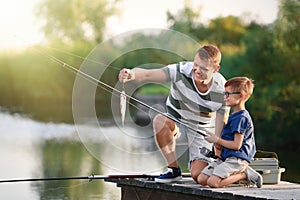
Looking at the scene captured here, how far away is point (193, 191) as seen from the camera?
652 cm

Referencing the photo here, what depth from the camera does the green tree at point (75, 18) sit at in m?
24.6

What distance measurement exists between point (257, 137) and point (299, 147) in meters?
0.88

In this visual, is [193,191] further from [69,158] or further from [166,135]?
[69,158]

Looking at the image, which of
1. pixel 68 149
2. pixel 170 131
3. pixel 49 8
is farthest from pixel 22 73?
pixel 170 131

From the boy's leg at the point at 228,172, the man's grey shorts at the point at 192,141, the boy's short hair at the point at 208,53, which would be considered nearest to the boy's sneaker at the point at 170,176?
the man's grey shorts at the point at 192,141

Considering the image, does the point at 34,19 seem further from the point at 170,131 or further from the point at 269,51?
the point at 170,131

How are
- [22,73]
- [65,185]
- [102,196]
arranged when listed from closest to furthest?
[102,196] < [65,185] < [22,73]

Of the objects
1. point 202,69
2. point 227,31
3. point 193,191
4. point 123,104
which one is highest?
point 227,31

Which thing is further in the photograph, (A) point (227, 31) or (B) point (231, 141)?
(A) point (227, 31)

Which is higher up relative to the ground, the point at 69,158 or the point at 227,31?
the point at 227,31

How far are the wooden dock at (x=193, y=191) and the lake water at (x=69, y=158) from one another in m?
0.83

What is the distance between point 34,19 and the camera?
25312 millimetres

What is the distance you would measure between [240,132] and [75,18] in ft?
72.4

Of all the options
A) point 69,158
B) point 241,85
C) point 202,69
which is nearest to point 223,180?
point 241,85
